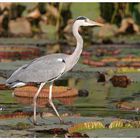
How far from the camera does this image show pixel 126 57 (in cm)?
1395

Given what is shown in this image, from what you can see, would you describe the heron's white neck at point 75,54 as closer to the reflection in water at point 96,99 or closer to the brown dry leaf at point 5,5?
the reflection in water at point 96,99

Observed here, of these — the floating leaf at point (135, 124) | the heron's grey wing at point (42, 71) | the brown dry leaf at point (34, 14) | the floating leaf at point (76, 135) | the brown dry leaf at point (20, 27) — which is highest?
the brown dry leaf at point (34, 14)

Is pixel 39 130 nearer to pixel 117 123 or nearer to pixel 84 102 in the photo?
pixel 117 123

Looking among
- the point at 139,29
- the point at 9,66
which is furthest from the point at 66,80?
the point at 139,29

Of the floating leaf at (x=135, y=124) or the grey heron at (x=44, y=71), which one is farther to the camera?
the grey heron at (x=44, y=71)

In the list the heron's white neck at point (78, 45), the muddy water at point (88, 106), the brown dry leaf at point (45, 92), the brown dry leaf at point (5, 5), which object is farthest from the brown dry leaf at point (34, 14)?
the heron's white neck at point (78, 45)

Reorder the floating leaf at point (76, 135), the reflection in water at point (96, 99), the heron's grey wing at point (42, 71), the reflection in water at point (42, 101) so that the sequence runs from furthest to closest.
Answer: the reflection in water at point (42, 101)
the reflection in water at point (96, 99)
the heron's grey wing at point (42, 71)
the floating leaf at point (76, 135)

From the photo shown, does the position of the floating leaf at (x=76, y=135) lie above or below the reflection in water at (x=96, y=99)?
above

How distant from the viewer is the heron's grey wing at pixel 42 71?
7.67 metres

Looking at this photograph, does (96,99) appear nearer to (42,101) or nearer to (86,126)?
(42,101)

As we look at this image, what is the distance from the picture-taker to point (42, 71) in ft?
25.3

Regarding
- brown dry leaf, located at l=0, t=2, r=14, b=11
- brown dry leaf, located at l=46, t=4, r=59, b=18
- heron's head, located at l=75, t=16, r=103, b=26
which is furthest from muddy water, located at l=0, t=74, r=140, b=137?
brown dry leaf, located at l=0, t=2, r=14, b=11

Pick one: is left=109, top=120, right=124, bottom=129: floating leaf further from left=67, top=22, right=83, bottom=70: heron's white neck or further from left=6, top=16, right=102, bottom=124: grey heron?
left=67, top=22, right=83, bottom=70: heron's white neck

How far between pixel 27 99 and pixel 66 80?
2.12m
